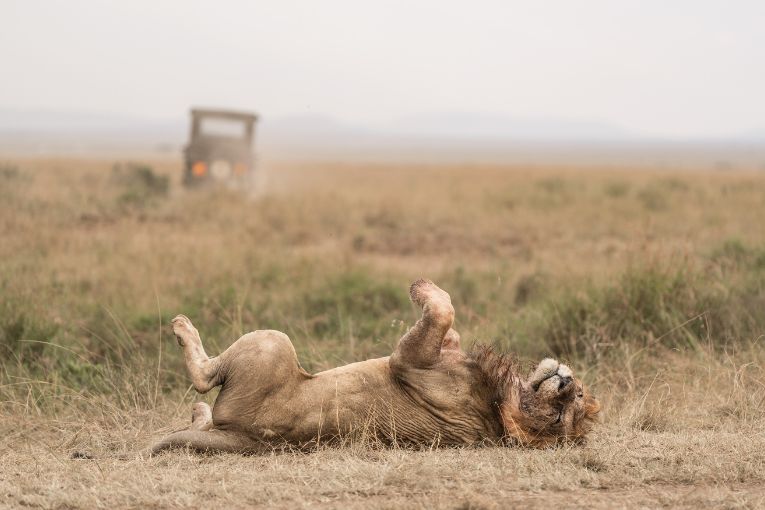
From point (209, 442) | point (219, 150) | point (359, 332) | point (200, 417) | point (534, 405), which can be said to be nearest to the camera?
point (534, 405)

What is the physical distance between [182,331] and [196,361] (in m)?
0.23

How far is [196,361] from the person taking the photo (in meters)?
5.46

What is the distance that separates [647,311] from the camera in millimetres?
8969

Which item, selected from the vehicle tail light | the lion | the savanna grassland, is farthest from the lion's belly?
the vehicle tail light

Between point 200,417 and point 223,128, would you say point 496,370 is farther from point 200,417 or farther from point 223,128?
point 223,128

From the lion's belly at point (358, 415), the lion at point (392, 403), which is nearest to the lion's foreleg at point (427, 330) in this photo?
the lion at point (392, 403)

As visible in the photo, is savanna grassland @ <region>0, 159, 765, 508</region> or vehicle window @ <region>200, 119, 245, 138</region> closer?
savanna grassland @ <region>0, 159, 765, 508</region>

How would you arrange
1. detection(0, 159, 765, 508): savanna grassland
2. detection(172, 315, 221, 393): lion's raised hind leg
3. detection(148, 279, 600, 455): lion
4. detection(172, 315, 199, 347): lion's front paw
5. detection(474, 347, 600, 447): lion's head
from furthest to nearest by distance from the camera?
1. detection(172, 315, 199, 347): lion's front paw
2. detection(172, 315, 221, 393): lion's raised hind leg
3. detection(148, 279, 600, 455): lion
4. detection(474, 347, 600, 447): lion's head
5. detection(0, 159, 765, 508): savanna grassland

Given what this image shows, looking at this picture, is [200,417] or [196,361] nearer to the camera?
[196,361]

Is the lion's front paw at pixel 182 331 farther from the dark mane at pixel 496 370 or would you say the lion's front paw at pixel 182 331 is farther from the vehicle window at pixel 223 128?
the vehicle window at pixel 223 128

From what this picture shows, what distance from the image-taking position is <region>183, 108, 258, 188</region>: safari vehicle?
24141 mm

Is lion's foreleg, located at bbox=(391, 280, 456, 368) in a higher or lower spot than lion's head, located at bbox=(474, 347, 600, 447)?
higher

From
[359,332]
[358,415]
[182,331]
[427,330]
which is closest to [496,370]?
[427,330]

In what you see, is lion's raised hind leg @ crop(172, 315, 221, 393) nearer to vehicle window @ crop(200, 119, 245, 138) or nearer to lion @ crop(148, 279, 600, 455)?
lion @ crop(148, 279, 600, 455)
